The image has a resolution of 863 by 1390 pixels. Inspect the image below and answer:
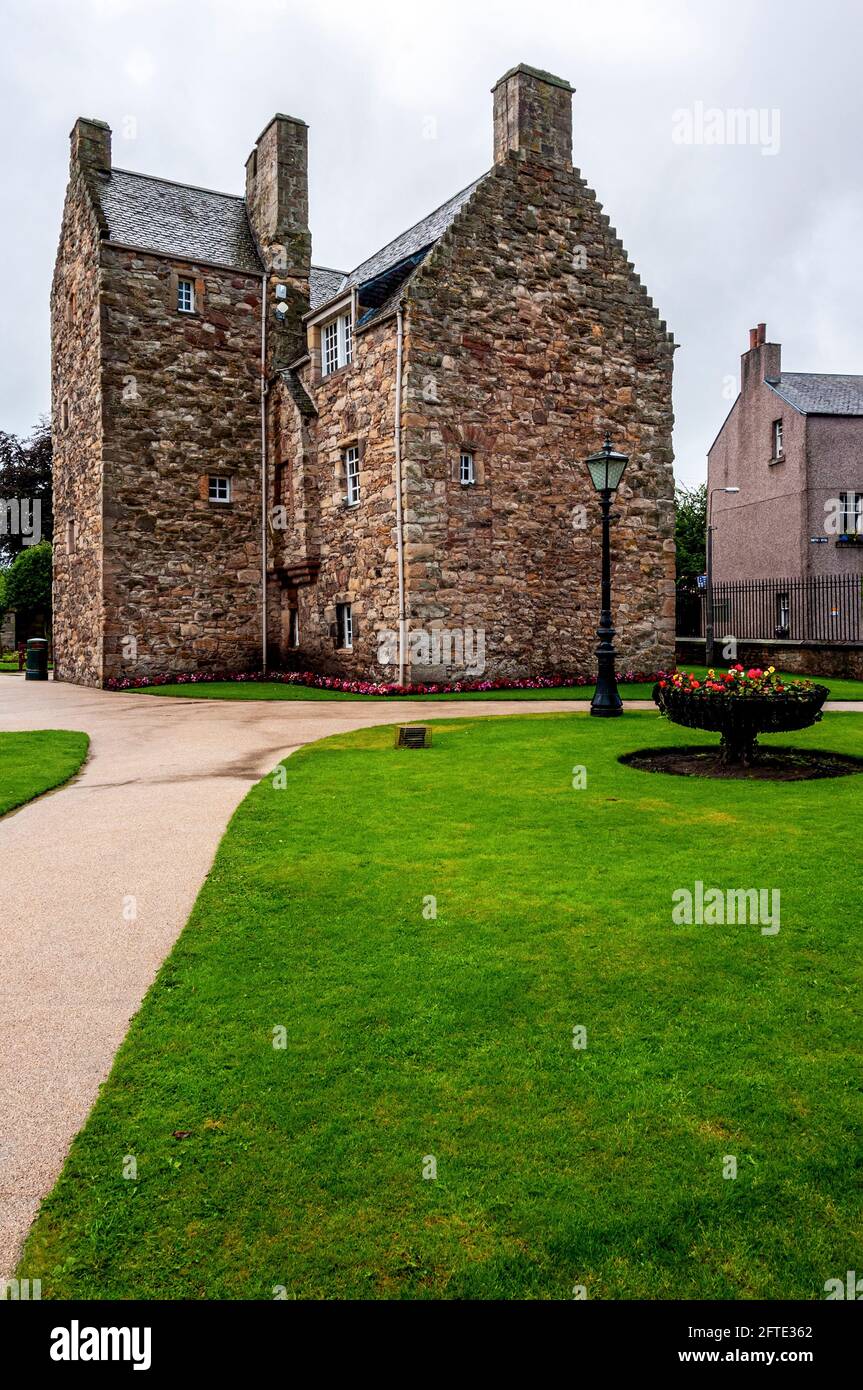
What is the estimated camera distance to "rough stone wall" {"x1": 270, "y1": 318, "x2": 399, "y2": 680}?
2261cm

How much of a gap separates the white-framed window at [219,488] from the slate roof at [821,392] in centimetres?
2428

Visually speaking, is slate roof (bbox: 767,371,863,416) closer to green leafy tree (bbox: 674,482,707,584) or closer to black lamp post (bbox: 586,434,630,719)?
green leafy tree (bbox: 674,482,707,584)

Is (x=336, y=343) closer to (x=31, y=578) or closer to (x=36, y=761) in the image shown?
(x=36, y=761)

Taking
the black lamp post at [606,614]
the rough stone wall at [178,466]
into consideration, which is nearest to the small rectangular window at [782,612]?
the rough stone wall at [178,466]

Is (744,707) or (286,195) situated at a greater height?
(286,195)

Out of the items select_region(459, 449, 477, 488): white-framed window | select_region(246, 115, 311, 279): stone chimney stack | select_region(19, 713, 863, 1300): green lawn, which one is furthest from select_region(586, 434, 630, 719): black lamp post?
select_region(246, 115, 311, 279): stone chimney stack

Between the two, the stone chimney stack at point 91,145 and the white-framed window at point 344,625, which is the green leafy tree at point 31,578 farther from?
the white-framed window at point 344,625

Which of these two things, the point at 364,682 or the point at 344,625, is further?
the point at 344,625

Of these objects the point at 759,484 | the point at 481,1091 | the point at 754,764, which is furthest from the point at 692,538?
the point at 481,1091

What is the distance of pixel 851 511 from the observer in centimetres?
3903

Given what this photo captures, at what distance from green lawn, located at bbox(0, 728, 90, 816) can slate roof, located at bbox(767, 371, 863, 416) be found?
34.3 m

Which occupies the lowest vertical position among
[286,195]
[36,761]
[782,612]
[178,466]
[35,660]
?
[36,761]

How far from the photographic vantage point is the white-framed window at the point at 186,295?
88.7ft

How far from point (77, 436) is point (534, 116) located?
1547cm
